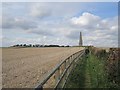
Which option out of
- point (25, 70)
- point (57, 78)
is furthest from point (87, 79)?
point (25, 70)

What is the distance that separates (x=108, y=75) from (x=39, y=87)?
470 inches

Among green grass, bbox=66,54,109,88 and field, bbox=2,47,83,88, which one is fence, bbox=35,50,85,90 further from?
field, bbox=2,47,83,88

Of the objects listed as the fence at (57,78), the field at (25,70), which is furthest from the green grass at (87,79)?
the field at (25,70)

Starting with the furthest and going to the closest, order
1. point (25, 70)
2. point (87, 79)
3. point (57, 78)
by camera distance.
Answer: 1. point (25, 70)
2. point (87, 79)
3. point (57, 78)

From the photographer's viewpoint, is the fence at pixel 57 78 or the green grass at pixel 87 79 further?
the green grass at pixel 87 79

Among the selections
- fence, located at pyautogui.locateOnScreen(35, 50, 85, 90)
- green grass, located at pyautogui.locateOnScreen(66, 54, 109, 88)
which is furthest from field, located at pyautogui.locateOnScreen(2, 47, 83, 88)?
green grass, located at pyautogui.locateOnScreen(66, 54, 109, 88)

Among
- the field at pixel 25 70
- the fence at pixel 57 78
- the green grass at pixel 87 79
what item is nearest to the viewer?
the fence at pixel 57 78

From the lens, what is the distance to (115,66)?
53.2 ft

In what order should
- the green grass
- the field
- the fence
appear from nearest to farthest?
the fence, the green grass, the field

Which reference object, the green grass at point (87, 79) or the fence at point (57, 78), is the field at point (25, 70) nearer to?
the fence at point (57, 78)

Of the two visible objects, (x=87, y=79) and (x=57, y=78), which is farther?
(x=87, y=79)

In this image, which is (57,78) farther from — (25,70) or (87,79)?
(25,70)

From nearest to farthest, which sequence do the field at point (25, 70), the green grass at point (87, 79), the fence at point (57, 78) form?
1. the fence at point (57, 78)
2. the green grass at point (87, 79)
3. the field at point (25, 70)

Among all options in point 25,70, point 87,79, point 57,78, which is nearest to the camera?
point 57,78
